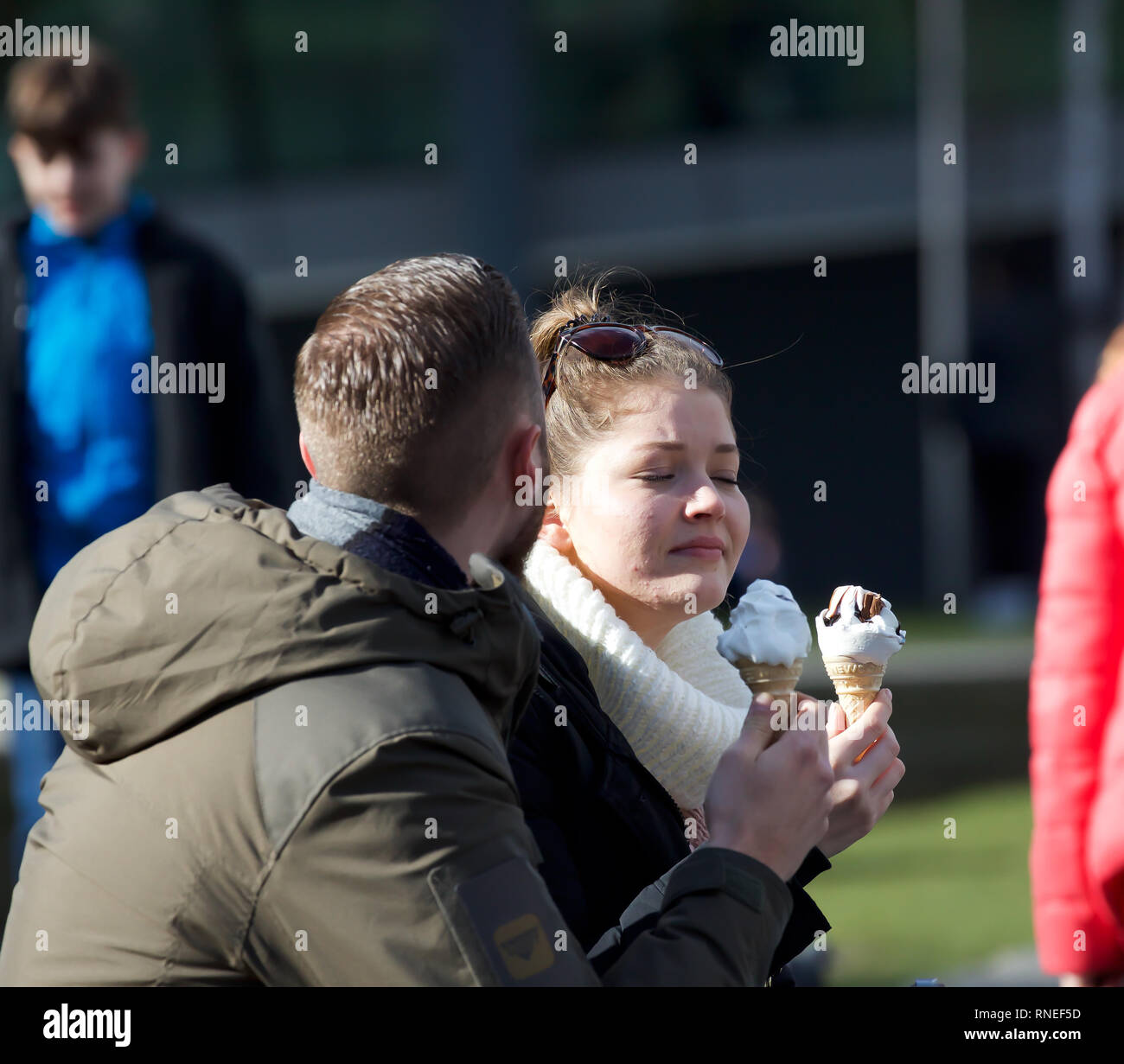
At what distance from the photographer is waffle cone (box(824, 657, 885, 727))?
206 centimetres

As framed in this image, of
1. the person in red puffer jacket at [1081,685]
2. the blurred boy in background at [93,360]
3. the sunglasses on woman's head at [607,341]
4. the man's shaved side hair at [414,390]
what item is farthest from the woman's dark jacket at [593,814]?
the blurred boy in background at [93,360]

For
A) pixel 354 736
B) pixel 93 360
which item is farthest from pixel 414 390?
pixel 93 360

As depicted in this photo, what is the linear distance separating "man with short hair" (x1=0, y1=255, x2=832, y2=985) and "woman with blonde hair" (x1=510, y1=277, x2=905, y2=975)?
17cm

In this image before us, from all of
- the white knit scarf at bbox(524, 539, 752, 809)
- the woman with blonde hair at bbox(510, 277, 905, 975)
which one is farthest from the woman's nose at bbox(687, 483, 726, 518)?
the white knit scarf at bbox(524, 539, 752, 809)

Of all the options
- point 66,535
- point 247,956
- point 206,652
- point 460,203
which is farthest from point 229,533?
point 460,203

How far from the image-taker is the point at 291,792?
1.40 meters

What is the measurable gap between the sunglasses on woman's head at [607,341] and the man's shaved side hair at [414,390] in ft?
1.96

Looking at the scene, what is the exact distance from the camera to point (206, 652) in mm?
1467

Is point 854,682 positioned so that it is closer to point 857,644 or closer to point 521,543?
point 857,644

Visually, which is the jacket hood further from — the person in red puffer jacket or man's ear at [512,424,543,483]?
the person in red puffer jacket

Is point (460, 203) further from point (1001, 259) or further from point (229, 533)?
point (229, 533)

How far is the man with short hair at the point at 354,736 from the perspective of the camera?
140cm

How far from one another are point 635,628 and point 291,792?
93 cm
